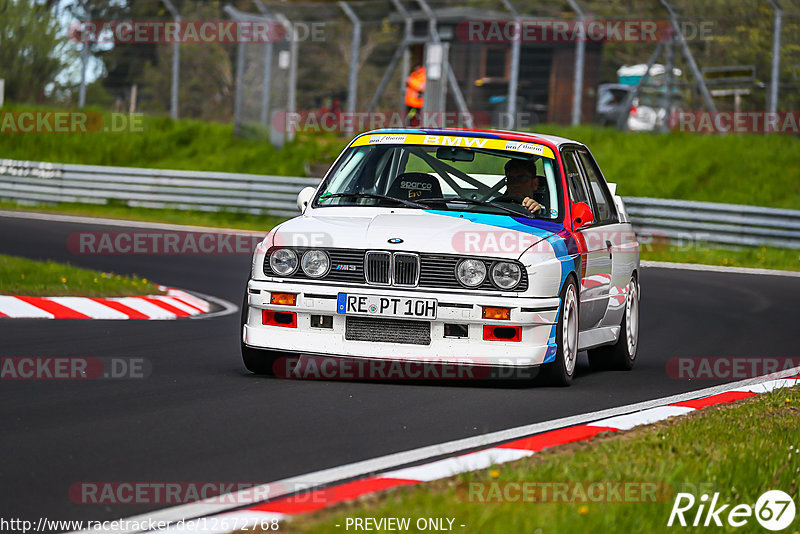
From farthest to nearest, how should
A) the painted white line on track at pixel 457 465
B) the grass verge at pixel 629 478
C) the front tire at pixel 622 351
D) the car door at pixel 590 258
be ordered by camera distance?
the front tire at pixel 622 351 < the car door at pixel 590 258 < the painted white line on track at pixel 457 465 < the grass verge at pixel 629 478

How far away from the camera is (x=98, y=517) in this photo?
4.67m

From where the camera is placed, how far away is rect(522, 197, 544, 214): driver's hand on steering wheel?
902 cm

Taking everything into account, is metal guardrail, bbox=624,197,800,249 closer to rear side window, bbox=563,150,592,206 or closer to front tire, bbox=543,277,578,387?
rear side window, bbox=563,150,592,206

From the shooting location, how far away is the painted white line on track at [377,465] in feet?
15.6

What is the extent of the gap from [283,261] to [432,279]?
920mm

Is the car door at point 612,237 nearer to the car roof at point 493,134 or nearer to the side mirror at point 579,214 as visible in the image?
the side mirror at point 579,214

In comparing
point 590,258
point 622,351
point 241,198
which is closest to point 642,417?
point 590,258

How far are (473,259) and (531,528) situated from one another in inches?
149

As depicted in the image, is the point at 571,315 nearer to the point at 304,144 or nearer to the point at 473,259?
the point at 473,259

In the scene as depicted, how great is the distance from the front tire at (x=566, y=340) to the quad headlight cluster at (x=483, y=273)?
39cm

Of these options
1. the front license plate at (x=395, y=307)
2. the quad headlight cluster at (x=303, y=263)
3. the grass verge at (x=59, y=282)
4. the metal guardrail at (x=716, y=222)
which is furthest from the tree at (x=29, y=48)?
the front license plate at (x=395, y=307)

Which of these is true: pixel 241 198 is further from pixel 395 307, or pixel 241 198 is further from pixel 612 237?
pixel 395 307

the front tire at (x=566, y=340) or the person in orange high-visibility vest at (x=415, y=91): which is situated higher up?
the person in orange high-visibility vest at (x=415, y=91)

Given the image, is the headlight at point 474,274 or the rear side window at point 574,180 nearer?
the headlight at point 474,274
